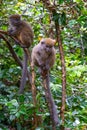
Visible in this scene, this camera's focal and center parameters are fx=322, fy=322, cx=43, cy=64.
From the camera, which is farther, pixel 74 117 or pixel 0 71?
pixel 0 71

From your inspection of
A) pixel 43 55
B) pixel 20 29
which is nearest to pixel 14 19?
pixel 20 29

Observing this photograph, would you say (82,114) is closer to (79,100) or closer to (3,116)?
(79,100)

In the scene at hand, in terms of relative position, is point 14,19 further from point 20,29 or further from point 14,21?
point 20,29

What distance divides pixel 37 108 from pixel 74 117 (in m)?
0.46

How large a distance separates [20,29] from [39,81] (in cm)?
152

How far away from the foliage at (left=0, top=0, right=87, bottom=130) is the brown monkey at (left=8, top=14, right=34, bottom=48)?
0.16 metres

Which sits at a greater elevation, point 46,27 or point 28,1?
point 28,1

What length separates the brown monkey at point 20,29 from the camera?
5.85 meters

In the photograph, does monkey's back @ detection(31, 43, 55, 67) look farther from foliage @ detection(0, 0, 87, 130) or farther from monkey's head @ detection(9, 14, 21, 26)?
monkey's head @ detection(9, 14, 21, 26)

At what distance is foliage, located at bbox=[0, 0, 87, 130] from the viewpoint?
388cm

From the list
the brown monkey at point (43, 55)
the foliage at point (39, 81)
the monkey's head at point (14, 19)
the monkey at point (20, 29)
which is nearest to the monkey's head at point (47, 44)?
the brown monkey at point (43, 55)

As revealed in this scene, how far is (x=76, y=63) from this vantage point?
214 inches

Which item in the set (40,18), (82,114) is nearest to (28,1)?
(40,18)

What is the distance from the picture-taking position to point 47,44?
15.4 feet
